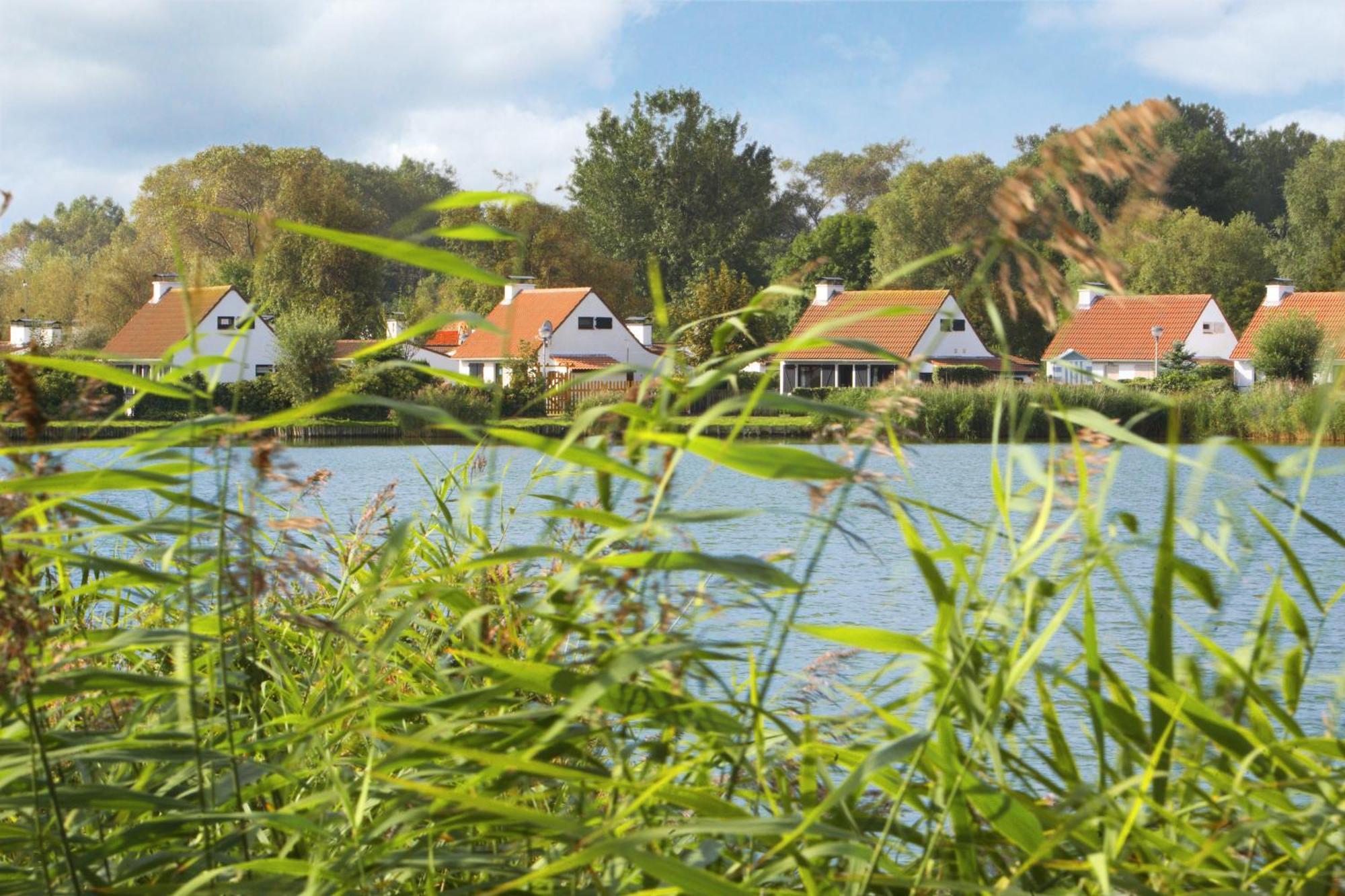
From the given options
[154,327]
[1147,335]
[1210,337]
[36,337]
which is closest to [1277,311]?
[1210,337]

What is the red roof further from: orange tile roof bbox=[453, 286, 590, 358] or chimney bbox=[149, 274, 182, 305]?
chimney bbox=[149, 274, 182, 305]

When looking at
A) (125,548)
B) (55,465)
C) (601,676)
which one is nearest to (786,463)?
(601,676)

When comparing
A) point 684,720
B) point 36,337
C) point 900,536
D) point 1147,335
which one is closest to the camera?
point 684,720

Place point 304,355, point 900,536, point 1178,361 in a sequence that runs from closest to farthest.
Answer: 1. point 900,536
2. point 304,355
3. point 1178,361

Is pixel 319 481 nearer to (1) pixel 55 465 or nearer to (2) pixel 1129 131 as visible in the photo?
(1) pixel 55 465

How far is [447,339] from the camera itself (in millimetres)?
61250

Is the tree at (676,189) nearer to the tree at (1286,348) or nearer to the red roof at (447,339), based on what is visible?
the red roof at (447,339)

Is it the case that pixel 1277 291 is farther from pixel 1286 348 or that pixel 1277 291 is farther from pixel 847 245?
pixel 847 245

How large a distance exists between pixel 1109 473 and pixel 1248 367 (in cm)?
5102

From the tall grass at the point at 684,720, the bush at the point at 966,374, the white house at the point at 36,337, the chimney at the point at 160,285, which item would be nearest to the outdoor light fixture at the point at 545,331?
the bush at the point at 966,374

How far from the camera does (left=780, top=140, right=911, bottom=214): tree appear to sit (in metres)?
93.4

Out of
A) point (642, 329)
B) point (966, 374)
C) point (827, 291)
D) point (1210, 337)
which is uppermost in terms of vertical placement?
point (827, 291)

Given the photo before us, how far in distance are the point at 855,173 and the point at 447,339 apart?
134 feet

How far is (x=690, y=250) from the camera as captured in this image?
69812 mm
